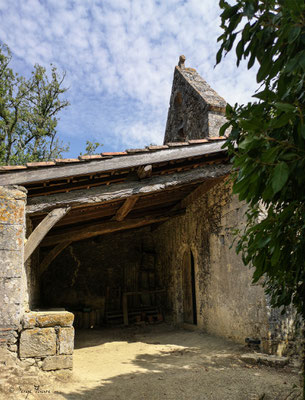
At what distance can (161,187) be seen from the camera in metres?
5.41

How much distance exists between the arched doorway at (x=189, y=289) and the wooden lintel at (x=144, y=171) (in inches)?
159

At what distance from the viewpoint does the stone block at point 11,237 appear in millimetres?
4152

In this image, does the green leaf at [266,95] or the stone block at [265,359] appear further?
the stone block at [265,359]

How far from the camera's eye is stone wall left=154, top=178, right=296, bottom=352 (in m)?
5.56

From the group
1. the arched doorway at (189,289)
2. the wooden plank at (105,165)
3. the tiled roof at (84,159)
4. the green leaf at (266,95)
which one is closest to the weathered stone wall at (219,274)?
the arched doorway at (189,289)

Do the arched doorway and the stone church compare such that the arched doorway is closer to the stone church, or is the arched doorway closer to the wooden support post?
the stone church

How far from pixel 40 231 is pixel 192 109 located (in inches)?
256

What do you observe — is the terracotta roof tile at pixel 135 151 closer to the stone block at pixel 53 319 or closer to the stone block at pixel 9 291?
the stone block at pixel 9 291

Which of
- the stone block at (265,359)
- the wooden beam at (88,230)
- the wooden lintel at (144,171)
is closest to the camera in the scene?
the stone block at (265,359)

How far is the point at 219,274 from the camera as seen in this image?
6715mm

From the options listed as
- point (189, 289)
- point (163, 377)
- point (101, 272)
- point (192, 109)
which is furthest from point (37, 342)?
point (192, 109)

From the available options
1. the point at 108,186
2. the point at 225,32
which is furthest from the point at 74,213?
the point at 225,32

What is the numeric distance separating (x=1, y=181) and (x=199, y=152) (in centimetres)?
299

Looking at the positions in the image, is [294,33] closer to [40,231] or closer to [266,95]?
[266,95]
